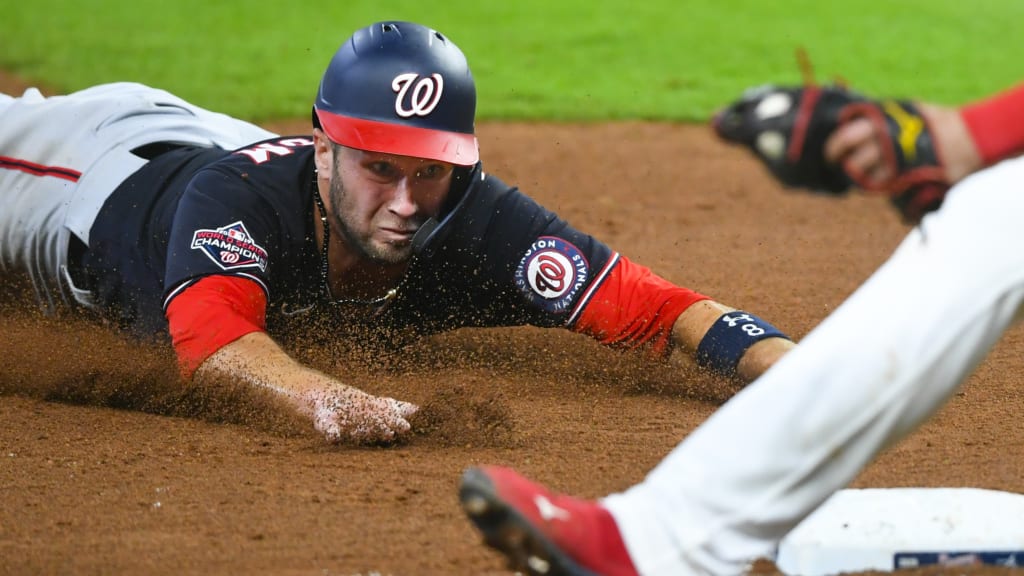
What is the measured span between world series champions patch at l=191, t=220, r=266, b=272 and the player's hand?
0.46 meters

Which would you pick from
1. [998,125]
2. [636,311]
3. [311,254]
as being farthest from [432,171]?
[998,125]

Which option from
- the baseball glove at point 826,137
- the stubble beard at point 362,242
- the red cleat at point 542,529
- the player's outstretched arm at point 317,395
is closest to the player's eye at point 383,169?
the stubble beard at point 362,242

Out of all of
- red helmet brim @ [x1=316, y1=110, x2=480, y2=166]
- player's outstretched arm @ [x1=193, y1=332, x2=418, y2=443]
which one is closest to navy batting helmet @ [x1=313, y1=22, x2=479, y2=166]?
red helmet brim @ [x1=316, y1=110, x2=480, y2=166]

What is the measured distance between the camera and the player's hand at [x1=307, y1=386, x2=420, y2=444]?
3.03 metres

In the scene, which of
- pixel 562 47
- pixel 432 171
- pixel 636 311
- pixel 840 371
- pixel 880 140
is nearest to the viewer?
pixel 840 371

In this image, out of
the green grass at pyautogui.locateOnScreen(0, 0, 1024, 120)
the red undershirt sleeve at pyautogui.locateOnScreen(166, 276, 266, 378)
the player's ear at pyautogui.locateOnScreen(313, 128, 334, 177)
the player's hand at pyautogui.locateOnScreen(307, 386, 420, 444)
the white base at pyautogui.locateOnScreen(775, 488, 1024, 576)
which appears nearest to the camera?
the white base at pyautogui.locateOnScreen(775, 488, 1024, 576)

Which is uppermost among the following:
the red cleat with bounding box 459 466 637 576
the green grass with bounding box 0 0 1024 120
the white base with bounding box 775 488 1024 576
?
the red cleat with bounding box 459 466 637 576

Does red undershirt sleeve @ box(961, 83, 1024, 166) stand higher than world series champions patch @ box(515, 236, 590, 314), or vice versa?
red undershirt sleeve @ box(961, 83, 1024, 166)

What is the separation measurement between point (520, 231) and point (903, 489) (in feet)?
4.54

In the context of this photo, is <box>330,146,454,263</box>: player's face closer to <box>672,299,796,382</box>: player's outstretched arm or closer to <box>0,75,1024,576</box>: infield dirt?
<box>0,75,1024,576</box>: infield dirt

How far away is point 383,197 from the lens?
11.1ft

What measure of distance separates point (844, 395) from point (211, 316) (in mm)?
1814

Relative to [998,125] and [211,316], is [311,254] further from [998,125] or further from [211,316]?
[998,125]

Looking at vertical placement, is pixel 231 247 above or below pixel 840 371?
below
